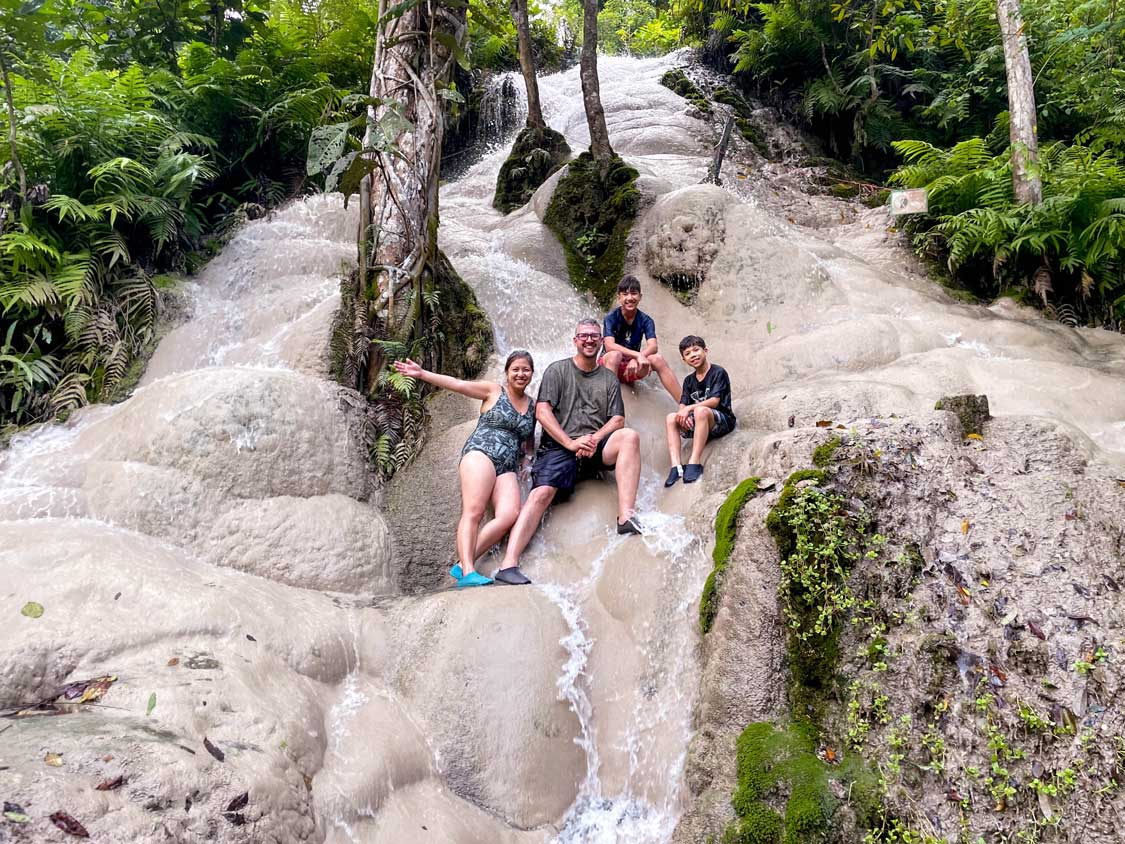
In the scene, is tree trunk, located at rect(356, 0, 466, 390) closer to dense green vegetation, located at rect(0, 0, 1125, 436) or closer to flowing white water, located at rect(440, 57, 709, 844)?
dense green vegetation, located at rect(0, 0, 1125, 436)

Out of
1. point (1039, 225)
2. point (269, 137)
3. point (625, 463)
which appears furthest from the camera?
point (269, 137)

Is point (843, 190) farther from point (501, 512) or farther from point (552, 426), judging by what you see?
point (501, 512)

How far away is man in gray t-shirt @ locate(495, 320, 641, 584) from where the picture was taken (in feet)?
14.5

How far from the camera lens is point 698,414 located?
4.79 m

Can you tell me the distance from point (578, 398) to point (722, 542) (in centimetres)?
157

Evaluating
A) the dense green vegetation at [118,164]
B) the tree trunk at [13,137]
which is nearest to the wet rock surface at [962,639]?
the dense green vegetation at [118,164]

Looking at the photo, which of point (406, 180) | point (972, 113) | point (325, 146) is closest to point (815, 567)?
point (325, 146)

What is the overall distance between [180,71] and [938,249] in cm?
923

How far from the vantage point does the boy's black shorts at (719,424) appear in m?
4.90

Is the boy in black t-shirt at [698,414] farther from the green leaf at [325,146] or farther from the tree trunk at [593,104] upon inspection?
the tree trunk at [593,104]

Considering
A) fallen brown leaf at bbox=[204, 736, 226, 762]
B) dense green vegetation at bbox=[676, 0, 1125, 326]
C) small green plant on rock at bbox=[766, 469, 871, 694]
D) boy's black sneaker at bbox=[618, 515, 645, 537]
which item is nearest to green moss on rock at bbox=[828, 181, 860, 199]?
dense green vegetation at bbox=[676, 0, 1125, 326]

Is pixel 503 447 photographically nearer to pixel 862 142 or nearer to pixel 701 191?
pixel 701 191

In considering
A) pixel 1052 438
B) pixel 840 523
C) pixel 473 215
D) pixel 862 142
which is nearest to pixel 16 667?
pixel 840 523

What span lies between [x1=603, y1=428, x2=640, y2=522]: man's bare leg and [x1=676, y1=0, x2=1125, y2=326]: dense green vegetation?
4498 millimetres
